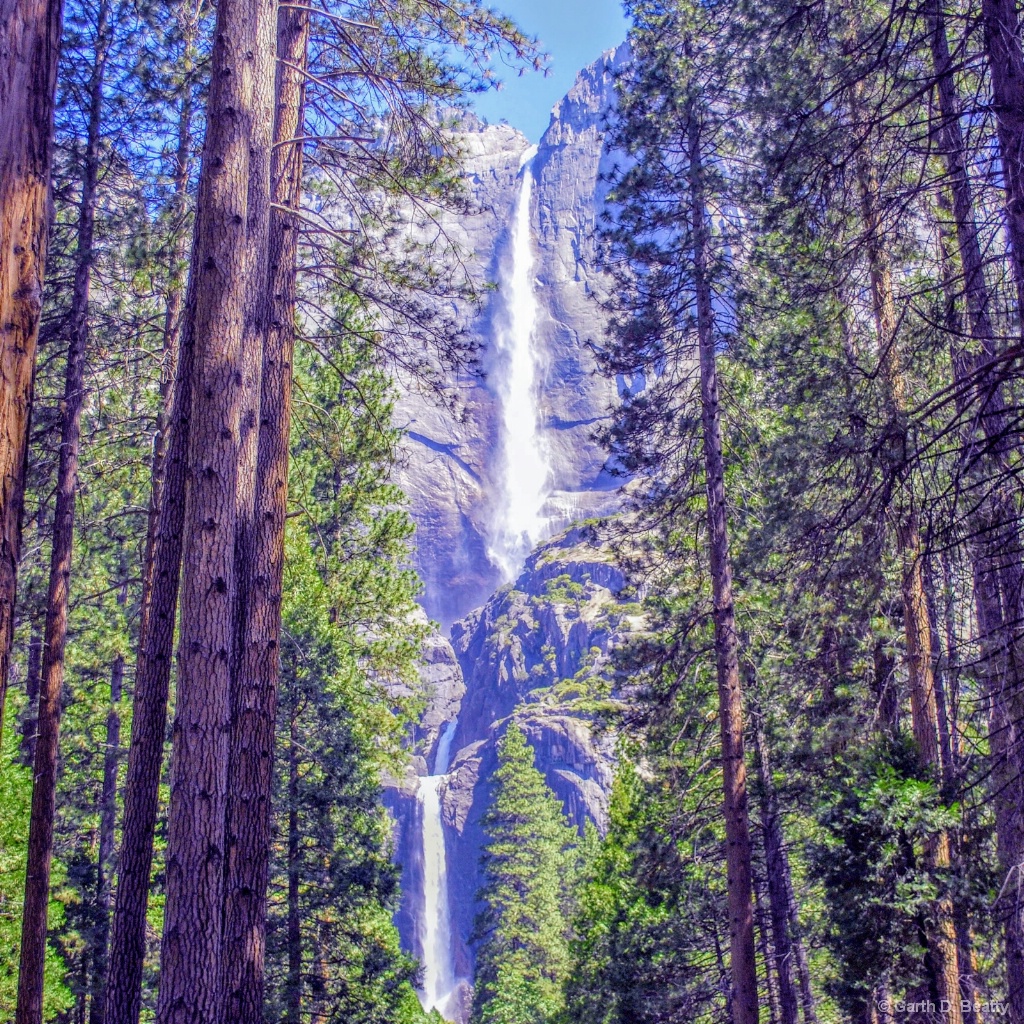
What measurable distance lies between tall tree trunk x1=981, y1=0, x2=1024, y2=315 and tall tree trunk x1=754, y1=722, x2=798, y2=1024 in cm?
774

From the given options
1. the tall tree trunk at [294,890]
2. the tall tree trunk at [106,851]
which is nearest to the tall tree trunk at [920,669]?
the tall tree trunk at [294,890]

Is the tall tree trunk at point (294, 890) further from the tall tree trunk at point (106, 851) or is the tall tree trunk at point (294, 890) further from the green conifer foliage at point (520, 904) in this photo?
the green conifer foliage at point (520, 904)

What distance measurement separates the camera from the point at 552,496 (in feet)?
341

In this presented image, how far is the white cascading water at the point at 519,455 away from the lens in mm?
102750

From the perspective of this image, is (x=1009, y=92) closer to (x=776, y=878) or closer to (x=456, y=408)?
(x=456, y=408)

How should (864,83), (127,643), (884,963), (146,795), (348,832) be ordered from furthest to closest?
(127,643)
(348,832)
(864,83)
(884,963)
(146,795)

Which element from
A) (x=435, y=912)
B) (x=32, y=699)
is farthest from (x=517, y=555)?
(x=32, y=699)

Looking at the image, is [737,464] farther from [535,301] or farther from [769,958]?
[535,301]

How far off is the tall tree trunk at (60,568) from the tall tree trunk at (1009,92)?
6.82 meters

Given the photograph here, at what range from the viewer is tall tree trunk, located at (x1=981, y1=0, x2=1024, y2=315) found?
122 inches

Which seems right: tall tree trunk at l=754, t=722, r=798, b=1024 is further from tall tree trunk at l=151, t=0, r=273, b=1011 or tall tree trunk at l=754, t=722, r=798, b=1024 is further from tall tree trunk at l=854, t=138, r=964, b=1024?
tall tree trunk at l=151, t=0, r=273, b=1011

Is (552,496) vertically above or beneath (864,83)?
above

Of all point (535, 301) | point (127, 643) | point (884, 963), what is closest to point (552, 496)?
point (535, 301)

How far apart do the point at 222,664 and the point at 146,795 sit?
1.50 m
